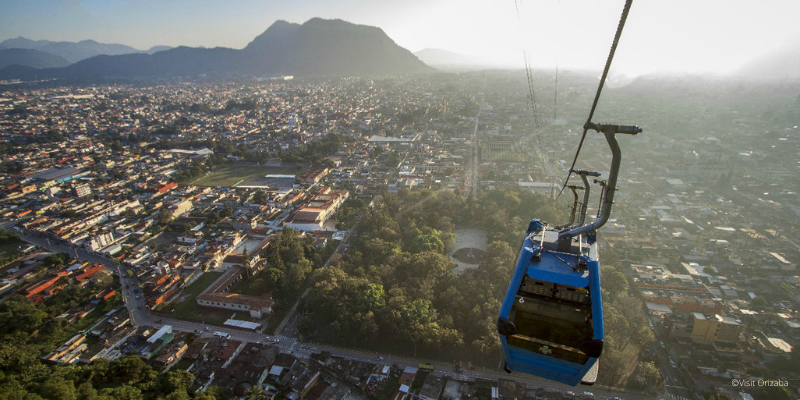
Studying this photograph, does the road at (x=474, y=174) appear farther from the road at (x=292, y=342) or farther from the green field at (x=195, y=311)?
the green field at (x=195, y=311)

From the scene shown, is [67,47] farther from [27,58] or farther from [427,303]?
[427,303]

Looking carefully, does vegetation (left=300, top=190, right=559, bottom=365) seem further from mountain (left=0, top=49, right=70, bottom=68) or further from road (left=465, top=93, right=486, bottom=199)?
mountain (left=0, top=49, right=70, bottom=68)

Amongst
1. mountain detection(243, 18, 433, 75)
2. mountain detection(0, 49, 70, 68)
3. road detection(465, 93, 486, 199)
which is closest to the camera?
road detection(465, 93, 486, 199)

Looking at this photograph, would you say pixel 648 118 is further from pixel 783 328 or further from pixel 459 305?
pixel 459 305

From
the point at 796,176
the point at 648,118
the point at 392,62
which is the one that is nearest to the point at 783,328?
the point at 796,176

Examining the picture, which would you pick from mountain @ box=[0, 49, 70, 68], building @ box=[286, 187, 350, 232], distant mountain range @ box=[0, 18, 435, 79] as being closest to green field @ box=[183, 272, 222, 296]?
building @ box=[286, 187, 350, 232]

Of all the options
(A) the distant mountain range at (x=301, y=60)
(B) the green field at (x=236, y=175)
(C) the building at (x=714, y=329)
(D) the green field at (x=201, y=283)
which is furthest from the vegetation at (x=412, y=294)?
(A) the distant mountain range at (x=301, y=60)
